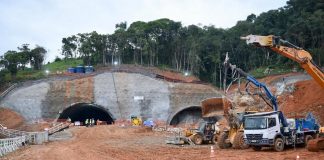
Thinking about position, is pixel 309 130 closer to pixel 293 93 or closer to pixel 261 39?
pixel 261 39

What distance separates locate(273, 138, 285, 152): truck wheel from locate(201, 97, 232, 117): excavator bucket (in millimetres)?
4676

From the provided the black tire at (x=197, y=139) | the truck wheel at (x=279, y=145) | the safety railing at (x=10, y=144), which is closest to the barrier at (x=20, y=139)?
the safety railing at (x=10, y=144)

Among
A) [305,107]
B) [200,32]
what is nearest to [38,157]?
[305,107]

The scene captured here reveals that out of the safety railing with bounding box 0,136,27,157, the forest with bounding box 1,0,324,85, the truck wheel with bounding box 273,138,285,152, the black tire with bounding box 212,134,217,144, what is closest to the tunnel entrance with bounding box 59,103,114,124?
the forest with bounding box 1,0,324,85

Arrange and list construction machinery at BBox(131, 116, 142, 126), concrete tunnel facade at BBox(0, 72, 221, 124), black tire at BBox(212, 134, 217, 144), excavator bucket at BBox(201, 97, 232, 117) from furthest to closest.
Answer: concrete tunnel facade at BBox(0, 72, 221, 124)
construction machinery at BBox(131, 116, 142, 126)
black tire at BBox(212, 134, 217, 144)
excavator bucket at BBox(201, 97, 232, 117)

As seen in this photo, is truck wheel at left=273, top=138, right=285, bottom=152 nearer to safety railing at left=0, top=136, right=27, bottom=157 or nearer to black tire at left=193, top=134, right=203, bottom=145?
black tire at left=193, top=134, right=203, bottom=145

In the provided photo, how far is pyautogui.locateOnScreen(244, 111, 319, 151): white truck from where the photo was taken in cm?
2528

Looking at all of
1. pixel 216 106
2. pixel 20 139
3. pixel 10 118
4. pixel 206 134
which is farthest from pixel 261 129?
pixel 10 118

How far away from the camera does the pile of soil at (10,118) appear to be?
175 ft

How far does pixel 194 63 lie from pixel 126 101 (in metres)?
27.0

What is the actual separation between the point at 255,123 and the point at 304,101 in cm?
2095

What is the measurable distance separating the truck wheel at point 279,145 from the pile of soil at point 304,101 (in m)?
13.6

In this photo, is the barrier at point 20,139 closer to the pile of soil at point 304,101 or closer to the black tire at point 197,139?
the black tire at point 197,139

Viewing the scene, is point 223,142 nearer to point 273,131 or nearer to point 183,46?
point 273,131
